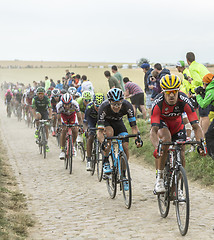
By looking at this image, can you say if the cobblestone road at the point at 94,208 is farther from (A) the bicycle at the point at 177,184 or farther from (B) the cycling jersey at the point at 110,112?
(B) the cycling jersey at the point at 110,112

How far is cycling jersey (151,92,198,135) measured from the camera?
6.82 m

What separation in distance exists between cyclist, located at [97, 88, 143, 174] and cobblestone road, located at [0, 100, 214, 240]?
94cm

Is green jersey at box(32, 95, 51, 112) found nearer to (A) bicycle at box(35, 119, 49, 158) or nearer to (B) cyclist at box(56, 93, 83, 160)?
(A) bicycle at box(35, 119, 49, 158)

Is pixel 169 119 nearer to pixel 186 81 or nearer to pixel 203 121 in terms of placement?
pixel 203 121

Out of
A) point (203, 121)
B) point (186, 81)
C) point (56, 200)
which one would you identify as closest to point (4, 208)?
point (56, 200)

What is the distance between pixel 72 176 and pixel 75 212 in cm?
Result: 359

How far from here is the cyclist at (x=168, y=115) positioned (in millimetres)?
6645

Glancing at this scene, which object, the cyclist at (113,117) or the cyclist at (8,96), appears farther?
the cyclist at (8,96)

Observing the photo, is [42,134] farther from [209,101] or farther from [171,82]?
[171,82]

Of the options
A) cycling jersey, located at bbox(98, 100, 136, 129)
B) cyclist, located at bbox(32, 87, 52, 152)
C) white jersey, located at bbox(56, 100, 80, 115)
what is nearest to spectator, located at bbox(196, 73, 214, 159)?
cycling jersey, located at bbox(98, 100, 136, 129)

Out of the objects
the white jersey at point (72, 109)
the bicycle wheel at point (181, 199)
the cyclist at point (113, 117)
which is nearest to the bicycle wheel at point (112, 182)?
the cyclist at point (113, 117)

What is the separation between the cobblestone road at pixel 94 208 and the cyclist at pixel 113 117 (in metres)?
0.94

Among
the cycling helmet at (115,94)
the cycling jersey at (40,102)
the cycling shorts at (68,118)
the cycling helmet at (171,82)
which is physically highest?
the cycling helmet at (171,82)

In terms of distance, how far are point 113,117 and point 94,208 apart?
190 centimetres
